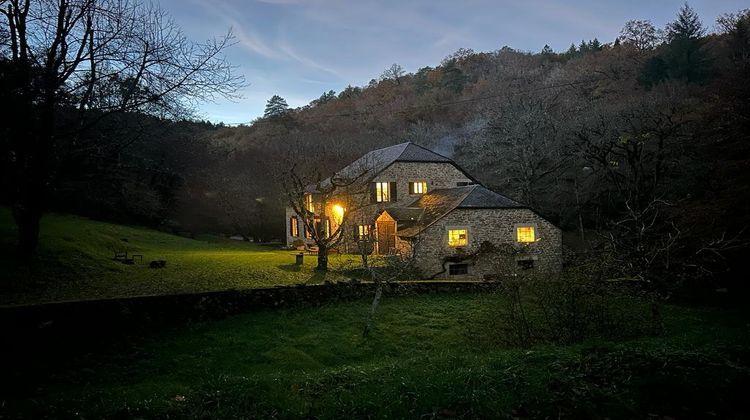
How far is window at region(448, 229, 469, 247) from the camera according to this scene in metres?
24.1

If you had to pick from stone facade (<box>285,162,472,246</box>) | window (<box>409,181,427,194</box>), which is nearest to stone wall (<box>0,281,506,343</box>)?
stone facade (<box>285,162,472,246</box>)

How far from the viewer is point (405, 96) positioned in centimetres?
8269

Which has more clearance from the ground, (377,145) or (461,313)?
(377,145)

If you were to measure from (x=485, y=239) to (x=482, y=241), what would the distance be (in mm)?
207

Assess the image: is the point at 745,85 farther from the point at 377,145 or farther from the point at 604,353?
the point at 377,145

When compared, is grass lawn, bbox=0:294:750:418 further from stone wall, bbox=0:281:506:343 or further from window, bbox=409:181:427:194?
window, bbox=409:181:427:194

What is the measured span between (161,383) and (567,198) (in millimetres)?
33753

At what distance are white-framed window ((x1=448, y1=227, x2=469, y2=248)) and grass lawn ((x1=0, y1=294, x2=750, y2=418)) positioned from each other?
1235 centimetres

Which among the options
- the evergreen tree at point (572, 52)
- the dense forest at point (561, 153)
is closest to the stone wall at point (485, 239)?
the dense forest at point (561, 153)

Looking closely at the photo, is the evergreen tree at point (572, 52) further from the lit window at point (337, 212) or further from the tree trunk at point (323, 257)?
the tree trunk at point (323, 257)

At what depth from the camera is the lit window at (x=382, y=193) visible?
31.0 metres

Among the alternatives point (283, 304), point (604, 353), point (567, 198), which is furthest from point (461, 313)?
point (567, 198)

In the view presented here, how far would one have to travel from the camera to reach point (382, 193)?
31094 mm

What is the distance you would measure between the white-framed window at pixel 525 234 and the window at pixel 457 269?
3.41 m
